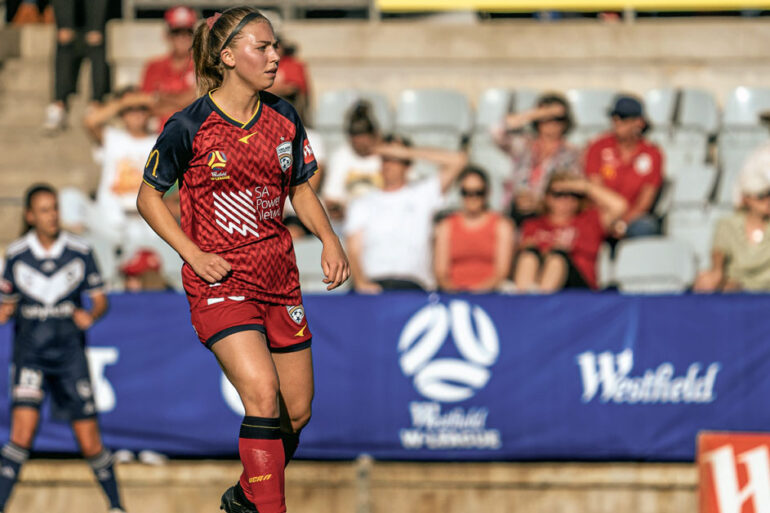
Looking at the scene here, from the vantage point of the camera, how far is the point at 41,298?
8547mm

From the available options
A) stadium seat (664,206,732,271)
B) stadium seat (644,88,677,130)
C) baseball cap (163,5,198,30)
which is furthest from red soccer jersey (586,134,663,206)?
baseball cap (163,5,198,30)

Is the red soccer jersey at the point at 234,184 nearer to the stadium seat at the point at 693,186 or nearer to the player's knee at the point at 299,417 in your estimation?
the player's knee at the point at 299,417

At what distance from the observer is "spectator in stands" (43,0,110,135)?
13.1 metres

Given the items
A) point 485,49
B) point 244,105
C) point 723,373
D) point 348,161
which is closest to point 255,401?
point 244,105

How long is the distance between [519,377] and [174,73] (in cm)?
524

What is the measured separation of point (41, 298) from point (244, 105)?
3.90 metres

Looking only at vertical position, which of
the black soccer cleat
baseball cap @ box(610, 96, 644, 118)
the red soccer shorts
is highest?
baseball cap @ box(610, 96, 644, 118)

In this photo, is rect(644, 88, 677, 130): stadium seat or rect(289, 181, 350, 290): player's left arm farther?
rect(644, 88, 677, 130): stadium seat

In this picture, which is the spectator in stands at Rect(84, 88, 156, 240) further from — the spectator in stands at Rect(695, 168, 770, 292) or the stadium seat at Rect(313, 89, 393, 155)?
the spectator in stands at Rect(695, 168, 770, 292)

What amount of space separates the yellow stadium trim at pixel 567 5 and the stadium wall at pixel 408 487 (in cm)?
623

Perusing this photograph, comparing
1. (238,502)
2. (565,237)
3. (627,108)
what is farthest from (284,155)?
(627,108)

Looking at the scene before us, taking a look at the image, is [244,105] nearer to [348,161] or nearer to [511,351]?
[511,351]

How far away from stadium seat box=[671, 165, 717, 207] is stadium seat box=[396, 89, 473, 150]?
7.27 ft

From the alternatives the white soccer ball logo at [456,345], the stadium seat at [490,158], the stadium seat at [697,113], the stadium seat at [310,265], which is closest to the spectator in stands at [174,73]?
the stadium seat at [310,265]
